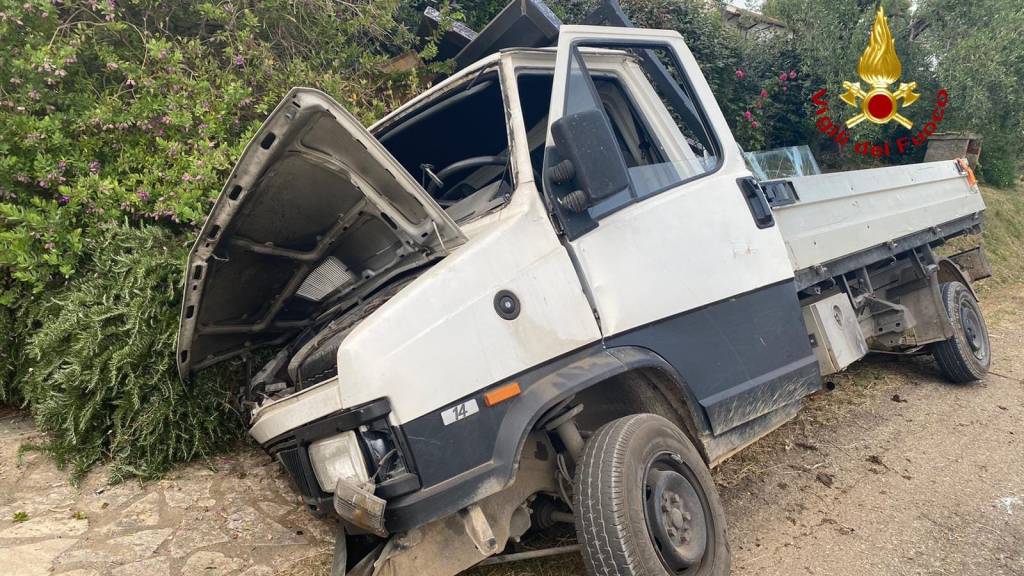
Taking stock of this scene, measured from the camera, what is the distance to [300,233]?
9.87 feet

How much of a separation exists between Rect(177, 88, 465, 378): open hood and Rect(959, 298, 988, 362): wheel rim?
16.3 feet

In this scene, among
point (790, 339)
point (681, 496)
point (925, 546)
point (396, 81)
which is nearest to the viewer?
point (681, 496)

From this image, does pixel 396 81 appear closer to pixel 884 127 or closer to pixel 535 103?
pixel 535 103

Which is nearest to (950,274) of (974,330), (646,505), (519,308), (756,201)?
(974,330)

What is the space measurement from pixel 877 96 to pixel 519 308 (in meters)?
9.91

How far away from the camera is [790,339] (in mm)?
3615

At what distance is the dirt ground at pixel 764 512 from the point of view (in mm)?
3150

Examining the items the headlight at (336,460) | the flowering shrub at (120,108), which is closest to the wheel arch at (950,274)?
the flowering shrub at (120,108)

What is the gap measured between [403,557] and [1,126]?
362cm

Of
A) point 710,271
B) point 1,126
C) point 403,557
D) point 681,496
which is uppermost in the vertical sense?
point 1,126

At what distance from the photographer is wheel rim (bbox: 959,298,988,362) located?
5633mm

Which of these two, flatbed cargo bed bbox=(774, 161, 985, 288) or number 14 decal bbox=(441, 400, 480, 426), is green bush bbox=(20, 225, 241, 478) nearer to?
number 14 decal bbox=(441, 400, 480, 426)

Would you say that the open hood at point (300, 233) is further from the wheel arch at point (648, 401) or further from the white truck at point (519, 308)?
the wheel arch at point (648, 401)

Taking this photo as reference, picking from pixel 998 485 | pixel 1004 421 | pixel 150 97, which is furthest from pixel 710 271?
pixel 150 97
